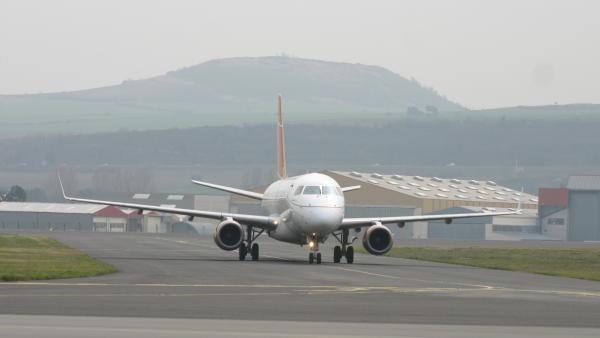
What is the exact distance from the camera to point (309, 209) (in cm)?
5125

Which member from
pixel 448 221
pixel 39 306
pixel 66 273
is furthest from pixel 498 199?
pixel 39 306

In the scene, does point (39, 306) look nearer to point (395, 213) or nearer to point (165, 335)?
point (165, 335)

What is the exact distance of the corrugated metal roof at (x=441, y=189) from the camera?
15712 cm

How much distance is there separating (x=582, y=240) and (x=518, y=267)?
244 feet

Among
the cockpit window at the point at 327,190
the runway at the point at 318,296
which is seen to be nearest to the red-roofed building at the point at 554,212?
the cockpit window at the point at 327,190

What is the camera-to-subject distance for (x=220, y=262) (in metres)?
51.8

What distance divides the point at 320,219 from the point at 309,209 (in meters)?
0.61

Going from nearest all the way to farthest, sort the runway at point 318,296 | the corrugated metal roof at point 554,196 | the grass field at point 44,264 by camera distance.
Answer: the runway at point 318,296, the grass field at point 44,264, the corrugated metal roof at point 554,196

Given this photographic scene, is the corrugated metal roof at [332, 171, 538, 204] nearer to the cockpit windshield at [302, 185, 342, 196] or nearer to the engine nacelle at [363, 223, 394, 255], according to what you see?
the engine nacelle at [363, 223, 394, 255]

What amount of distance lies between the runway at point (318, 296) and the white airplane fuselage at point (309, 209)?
3961 millimetres

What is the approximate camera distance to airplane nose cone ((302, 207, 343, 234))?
50978 millimetres

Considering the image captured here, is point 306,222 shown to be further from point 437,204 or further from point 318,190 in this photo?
point 437,204

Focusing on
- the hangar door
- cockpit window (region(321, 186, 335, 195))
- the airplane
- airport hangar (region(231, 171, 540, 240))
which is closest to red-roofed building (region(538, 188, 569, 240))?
airport hangar (region(231, 171, 540, 240))

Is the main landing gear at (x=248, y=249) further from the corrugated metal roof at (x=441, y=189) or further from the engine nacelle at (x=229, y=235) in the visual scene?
the corrugated metal roof at (x=441, y=189)
